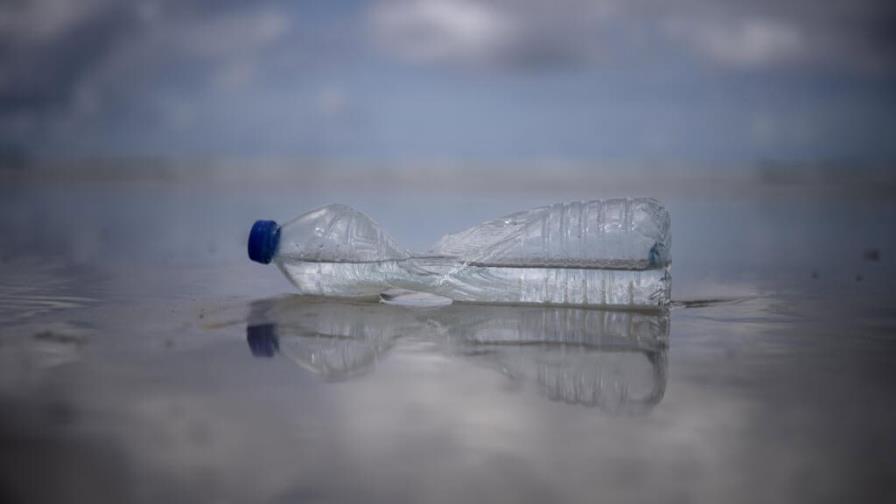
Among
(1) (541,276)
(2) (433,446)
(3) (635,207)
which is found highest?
(3) (635,207)

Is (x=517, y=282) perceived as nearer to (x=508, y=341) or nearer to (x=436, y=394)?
(x=508, y=341)

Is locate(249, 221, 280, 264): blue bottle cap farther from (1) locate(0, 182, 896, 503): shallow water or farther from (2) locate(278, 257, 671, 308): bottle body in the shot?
(2) locate(278, 257, 671, 308): bottle body

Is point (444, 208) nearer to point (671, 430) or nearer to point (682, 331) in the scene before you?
point (682, 331)

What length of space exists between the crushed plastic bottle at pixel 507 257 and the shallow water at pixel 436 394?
0.37ft

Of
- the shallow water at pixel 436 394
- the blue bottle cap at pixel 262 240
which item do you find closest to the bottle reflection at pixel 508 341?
the shallow water at pixel 436 394

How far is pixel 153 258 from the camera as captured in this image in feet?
12.7

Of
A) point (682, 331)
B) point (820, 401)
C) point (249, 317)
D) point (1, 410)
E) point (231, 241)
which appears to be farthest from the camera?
point (231, 241)

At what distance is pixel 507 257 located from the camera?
9.03 feet

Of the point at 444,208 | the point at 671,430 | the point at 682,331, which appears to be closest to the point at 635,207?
the point at 682,331

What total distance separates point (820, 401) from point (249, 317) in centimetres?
159

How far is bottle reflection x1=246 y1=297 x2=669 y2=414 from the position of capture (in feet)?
5.71

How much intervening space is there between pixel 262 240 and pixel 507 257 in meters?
0.82

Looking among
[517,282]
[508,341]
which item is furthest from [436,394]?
[517,282]

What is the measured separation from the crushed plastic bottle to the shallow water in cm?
11
